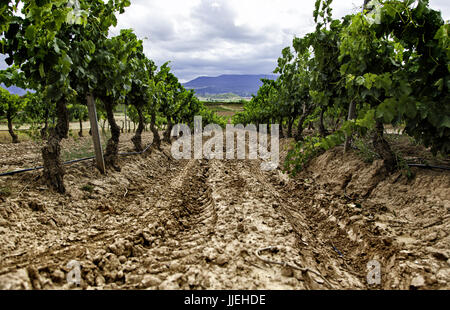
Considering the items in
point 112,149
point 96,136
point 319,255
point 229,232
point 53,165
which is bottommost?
point 319,255

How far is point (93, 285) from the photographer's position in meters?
2.48

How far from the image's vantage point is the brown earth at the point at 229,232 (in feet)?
8.39

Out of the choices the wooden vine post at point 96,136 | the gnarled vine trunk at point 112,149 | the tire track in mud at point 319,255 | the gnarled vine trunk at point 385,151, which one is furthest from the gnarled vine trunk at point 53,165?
the gnarled vine trunk at point 385,151

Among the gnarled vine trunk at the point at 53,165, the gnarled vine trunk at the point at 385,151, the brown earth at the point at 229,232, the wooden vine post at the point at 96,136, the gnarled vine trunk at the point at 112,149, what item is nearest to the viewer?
the brown earth at the point at 229,232

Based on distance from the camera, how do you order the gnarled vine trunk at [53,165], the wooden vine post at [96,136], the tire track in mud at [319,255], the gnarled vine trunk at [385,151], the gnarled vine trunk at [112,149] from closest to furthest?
the tire track in mud at [319,255]
the gnarled vine trunk at [53,165]
the gnarled vine trunk at [385,151]
the wooden vine post at [96,136]
the gnarled vine trunk at [112,149]

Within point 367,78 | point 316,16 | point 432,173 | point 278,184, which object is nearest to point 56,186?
point 278,184

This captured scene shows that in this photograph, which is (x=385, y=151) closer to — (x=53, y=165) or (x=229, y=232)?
(x=229, y=232)

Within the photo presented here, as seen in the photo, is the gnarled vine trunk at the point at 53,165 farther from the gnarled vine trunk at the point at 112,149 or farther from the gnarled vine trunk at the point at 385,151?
the gnarled vine trunk at the point at 385,151

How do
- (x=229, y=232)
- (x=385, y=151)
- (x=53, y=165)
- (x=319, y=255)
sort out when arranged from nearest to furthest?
(x=319, y=255) → (x=229, y=232) → (x=53, y=165) → (x=385, y=151)

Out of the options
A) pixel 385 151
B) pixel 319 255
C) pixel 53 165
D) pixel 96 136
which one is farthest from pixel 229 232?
pixel 96 136

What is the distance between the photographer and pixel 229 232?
3.61m

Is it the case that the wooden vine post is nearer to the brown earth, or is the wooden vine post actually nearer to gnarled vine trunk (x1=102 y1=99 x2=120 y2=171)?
the brown earth

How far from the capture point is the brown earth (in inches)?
101

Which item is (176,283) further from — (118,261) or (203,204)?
(203,204)
